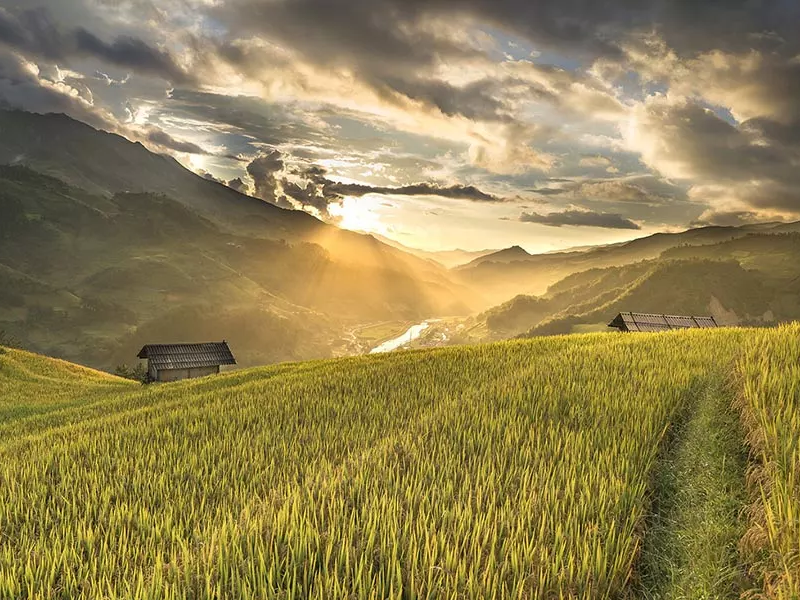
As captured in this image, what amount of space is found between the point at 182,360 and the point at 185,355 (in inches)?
34.5

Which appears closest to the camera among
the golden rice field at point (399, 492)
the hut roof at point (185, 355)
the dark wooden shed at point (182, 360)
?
the golden rice field at point (399, 492)

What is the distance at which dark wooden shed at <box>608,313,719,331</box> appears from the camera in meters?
42.3

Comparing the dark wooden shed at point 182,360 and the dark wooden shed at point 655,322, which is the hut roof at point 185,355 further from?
the dark wooden shed at point 655,322

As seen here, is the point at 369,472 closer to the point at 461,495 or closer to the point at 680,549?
the point at 461,495

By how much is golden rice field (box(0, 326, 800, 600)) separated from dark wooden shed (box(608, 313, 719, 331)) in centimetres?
3277

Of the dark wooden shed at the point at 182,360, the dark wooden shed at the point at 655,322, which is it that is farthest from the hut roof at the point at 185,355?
the dark wooden shed at the point at 655,322

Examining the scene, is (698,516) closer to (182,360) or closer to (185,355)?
(182,360)

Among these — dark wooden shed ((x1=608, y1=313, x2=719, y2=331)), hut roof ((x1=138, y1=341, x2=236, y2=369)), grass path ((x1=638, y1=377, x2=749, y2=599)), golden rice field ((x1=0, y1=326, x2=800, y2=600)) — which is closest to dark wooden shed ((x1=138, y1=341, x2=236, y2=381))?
hut roof ((x1=138, y1=341, x2=236, y2=369))

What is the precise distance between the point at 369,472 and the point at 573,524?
2939 mm

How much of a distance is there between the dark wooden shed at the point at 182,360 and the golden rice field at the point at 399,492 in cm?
4376

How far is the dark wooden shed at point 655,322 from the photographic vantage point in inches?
1665

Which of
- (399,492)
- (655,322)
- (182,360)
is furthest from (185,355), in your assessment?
(399,492)

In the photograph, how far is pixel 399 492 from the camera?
5668 millimetres

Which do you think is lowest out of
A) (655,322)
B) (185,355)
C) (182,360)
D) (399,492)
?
(182,360)
